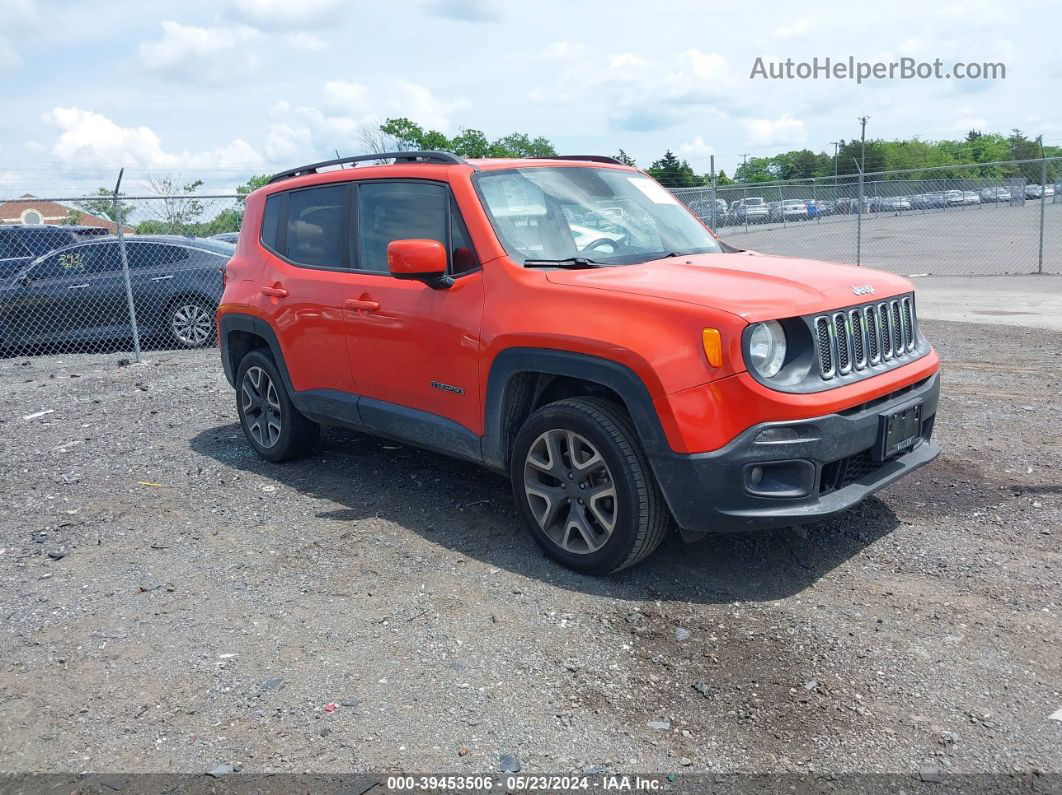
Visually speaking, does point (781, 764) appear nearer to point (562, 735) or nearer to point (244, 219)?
point (562, 735)

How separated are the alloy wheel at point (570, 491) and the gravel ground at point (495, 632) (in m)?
0.21

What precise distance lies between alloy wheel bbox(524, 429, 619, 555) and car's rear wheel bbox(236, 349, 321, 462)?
235cm

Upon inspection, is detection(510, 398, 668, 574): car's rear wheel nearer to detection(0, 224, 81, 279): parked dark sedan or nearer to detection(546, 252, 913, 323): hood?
detection(546, 252, 913, 323): hood

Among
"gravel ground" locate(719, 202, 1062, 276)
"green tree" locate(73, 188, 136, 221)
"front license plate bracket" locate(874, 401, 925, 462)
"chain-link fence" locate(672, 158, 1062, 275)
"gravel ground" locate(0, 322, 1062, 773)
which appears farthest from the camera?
"chain-link fence" locate(672, 158, 1062, 275)

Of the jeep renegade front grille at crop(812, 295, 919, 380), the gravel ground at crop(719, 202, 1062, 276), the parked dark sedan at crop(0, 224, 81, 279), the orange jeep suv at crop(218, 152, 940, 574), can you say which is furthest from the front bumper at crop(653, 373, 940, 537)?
the gravel ground at crop(719, 202, 1062, 276)

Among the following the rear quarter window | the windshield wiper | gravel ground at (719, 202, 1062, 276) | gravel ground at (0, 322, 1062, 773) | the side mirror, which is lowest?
gravel ground at (0, 322, 1062, 773)

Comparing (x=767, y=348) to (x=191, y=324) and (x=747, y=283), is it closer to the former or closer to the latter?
(x=747, y=283)

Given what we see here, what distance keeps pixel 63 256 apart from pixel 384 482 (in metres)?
8.04

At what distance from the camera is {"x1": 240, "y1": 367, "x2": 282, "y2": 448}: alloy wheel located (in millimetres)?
6277

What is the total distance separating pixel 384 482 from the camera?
5844 millimetres

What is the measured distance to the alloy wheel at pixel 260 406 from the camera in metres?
6.28

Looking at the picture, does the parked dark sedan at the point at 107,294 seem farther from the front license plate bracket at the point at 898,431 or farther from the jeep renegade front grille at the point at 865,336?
the front license plate bracket at the point at 898,431

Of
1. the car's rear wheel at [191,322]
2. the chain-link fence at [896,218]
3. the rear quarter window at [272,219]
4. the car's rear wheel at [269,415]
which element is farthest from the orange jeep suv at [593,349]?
the chain-link fence at [896,218]

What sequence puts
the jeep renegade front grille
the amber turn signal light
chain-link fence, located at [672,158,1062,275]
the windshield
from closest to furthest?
the amber turn signal light, the jeep renegade front grille, the windshield, chain-link fence, located at [672,158,1062,275]
